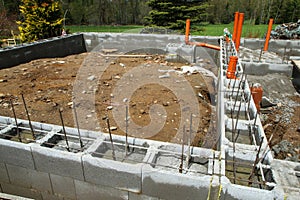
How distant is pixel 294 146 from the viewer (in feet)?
15.8

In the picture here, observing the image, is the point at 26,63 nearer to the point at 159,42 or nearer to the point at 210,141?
the point at 159,42

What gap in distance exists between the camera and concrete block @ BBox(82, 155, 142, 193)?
2600 millimetres

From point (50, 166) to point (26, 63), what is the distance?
23.8 feet

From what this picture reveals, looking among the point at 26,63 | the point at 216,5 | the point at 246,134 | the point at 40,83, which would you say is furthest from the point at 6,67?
the point at 216,5

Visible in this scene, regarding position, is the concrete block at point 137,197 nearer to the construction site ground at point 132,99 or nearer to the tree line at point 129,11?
the construction site ground at point 132,99

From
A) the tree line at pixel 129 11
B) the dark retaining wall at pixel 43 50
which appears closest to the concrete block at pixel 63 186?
the dark retaining wall at pixel 43 50

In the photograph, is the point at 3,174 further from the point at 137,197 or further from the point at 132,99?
the point at 132,99

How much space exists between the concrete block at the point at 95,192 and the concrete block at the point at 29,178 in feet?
1.52

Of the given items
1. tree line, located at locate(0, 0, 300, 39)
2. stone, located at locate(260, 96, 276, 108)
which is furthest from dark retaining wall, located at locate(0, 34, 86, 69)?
tree line, located at locate(0, 0, 300, 39)

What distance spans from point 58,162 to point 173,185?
4.66 ft

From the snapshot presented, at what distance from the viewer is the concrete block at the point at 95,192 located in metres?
2.80

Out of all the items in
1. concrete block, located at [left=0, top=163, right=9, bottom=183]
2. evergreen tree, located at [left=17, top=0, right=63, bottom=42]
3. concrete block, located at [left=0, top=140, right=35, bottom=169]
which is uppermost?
evergreen tree, located at [left=17, top=0, right=63, bottom=42]

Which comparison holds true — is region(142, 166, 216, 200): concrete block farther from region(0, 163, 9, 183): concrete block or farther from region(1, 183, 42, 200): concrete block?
region(0, 163, 9, 183): concrete block

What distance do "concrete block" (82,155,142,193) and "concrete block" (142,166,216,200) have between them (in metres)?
0.10
